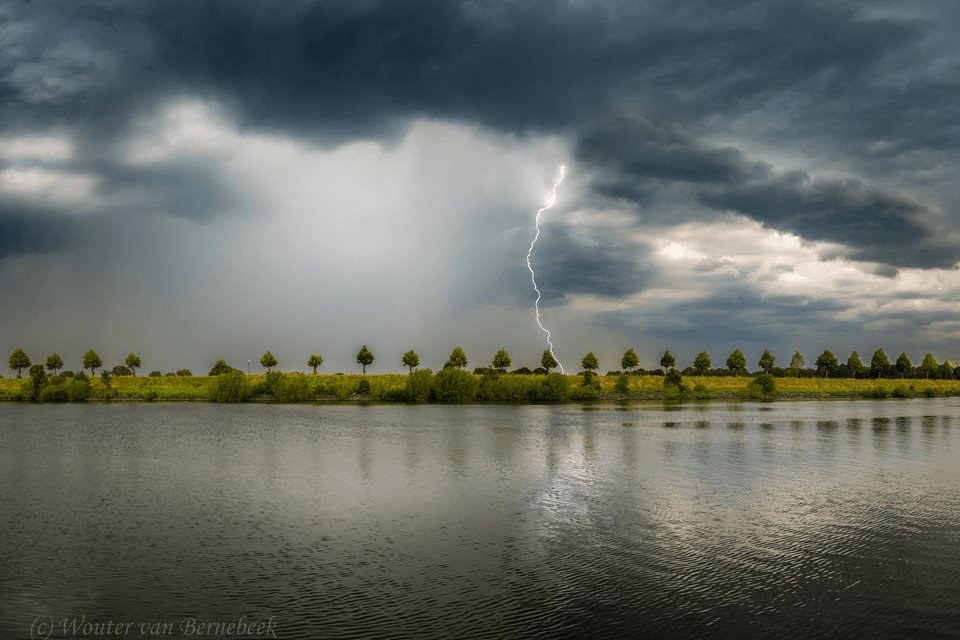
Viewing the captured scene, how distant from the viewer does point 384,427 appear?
63.8 meters

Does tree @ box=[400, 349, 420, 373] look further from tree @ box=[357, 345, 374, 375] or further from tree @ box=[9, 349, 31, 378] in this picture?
tree @ box=[9, 349, 31, 378]

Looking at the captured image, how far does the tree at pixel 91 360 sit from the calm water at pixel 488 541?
425 ft

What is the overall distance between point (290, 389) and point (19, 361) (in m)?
82.2

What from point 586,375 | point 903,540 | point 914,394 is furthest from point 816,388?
point 903,540

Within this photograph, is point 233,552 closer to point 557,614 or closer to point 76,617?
point 76,617

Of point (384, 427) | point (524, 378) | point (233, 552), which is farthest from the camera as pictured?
point (524, 378)

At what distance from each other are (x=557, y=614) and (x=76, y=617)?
34.2 feet

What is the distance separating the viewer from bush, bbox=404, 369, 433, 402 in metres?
124

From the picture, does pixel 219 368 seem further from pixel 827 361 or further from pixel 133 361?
pixel 827 361

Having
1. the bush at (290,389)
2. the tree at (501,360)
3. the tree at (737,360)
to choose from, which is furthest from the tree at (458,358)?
the tree at (737,360)

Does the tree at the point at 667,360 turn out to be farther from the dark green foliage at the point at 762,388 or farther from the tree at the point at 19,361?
the tree at the point at 19,361

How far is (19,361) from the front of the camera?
156750 millimetres

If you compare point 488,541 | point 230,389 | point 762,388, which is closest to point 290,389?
point 230,389

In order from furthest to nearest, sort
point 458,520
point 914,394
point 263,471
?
point 914,394, point 263,471, point 458,520
